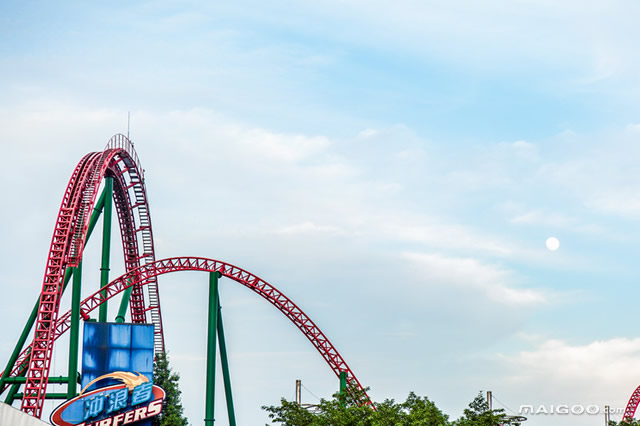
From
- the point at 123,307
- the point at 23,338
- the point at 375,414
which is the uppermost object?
the point at 123,307

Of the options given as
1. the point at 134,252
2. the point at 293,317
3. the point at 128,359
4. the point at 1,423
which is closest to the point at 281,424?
the point at 293,317

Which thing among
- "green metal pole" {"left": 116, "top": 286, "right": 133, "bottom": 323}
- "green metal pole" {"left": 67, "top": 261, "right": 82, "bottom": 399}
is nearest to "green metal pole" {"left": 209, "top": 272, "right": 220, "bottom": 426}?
"green metal pole" {"left": 116, "top": 286, "right": 133, "bottom": 323}

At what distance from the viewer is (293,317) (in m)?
55.1

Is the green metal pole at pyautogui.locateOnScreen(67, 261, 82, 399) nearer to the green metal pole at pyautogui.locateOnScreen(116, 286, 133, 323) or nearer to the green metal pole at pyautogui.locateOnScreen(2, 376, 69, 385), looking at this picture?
the green metal pole at pyautogui.locateOnScreen(2, 376, 69, 385)

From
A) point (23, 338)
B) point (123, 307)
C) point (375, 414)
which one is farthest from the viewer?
point (123, 307)

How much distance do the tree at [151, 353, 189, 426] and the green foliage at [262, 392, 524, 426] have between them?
26.6ft

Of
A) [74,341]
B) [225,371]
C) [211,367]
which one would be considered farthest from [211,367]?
[74,341]

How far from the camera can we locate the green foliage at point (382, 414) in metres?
46.3

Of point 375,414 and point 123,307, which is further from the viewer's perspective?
point 123,307

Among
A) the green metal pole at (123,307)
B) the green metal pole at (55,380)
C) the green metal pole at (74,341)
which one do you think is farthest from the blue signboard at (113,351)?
the green metal pole at (123,307)

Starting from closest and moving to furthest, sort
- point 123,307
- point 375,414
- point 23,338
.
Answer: point 375,414 → point 23,338 → point 123,307

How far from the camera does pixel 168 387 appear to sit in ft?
202

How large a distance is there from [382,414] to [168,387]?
63.7 ft

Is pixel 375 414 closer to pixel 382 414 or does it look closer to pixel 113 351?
pixel 382 414
